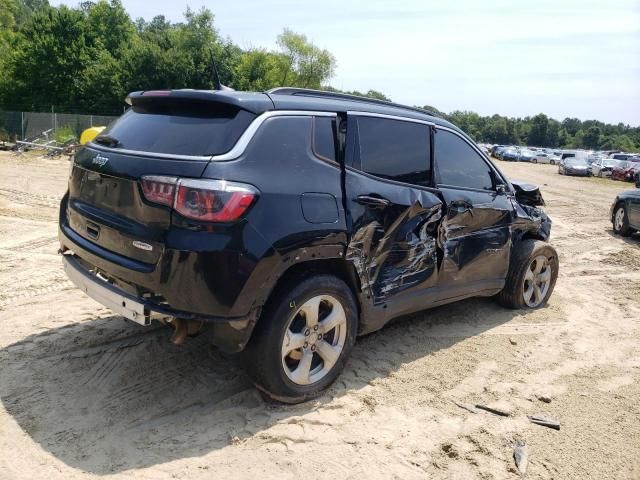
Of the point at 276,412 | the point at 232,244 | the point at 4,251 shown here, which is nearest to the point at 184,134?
the point at 232,244

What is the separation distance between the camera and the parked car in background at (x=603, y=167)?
36.5 m

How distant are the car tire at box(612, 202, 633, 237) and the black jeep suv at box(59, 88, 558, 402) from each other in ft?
27.8

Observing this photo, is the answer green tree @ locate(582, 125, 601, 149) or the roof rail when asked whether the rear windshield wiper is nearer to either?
the roof rail

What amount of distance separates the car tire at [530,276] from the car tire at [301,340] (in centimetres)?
249

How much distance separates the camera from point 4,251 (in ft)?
21.8

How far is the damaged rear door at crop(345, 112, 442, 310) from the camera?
12.2 feet

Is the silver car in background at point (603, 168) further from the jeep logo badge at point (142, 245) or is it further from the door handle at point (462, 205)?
the jeep logo badge at point (142, 245)

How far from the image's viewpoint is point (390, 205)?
3.91 meters

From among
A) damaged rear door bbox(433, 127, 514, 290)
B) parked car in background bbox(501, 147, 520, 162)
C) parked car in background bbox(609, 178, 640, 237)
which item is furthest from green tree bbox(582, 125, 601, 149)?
damaged rear door bbox(433, 127, 514, 290)

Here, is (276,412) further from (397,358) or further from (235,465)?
(397,358)

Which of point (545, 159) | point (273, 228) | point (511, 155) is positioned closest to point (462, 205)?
point (273, 228)

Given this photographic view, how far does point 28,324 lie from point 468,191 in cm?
392

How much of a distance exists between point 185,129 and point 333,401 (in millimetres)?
2018

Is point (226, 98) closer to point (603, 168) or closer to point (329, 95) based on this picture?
point (329, 95)
